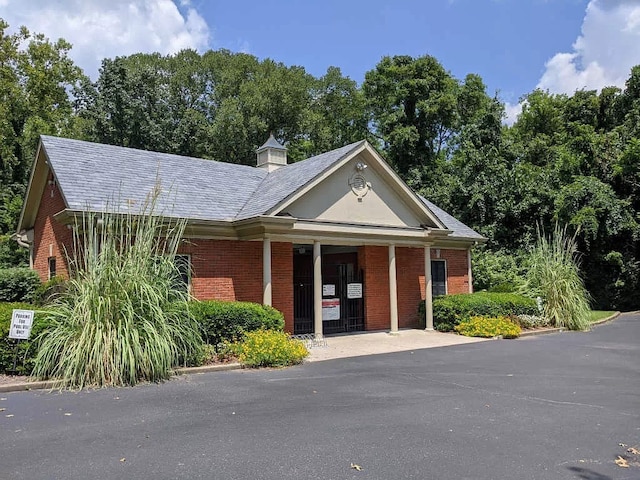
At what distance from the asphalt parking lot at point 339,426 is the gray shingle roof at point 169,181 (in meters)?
5.69

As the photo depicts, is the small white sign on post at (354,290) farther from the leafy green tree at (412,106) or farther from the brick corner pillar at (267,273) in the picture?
the leafy green tree at (412,106)

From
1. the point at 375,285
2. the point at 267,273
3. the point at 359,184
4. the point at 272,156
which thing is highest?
the point at 272,156

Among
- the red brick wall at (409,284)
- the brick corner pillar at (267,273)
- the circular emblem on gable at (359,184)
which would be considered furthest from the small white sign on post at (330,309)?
the circular emblem on gable at (359,184)

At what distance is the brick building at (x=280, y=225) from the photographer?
14.2 m

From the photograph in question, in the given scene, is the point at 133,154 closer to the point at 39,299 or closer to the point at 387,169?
the point at 39,299

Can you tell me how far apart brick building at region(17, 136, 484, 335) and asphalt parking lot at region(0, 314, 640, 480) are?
4.91 metres

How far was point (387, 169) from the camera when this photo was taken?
55.0ft

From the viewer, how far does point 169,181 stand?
632 inches

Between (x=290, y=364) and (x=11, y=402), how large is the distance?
17.1 ft

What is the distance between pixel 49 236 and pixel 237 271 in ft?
18.8

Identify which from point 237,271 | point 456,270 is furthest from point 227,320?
point 456,270

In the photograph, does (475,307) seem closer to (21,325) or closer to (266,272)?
(266,272)

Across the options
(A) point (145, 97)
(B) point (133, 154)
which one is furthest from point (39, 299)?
(A) point (145, 97)

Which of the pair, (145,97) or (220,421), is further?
(145,97)
